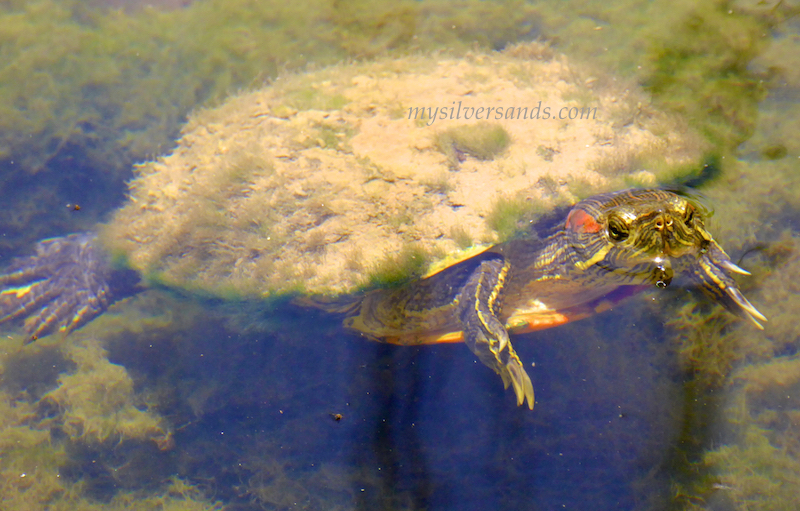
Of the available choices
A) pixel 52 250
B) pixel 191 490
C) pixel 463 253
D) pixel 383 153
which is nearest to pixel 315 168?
pixel 383 153

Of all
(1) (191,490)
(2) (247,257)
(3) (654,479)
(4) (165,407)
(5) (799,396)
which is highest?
(2) (247,257)

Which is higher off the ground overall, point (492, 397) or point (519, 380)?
point (519, 380)

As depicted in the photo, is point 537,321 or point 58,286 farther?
point 58,286

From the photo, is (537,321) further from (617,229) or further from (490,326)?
(617,229)

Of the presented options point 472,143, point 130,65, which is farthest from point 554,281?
point 130,65

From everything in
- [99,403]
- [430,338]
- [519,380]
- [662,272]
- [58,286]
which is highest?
[662,272]

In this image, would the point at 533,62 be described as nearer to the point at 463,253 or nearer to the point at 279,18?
the point at 463,253
